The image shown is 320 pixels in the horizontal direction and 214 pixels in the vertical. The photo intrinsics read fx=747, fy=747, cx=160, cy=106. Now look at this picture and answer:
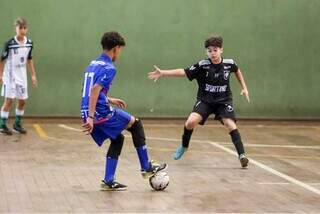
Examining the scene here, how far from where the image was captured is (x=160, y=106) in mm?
17516

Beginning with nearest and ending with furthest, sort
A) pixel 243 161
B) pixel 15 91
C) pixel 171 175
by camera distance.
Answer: pixel 171 175 → pixel 243 161 → pixel 15 91

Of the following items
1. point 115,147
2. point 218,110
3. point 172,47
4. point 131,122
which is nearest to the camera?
point 131,122

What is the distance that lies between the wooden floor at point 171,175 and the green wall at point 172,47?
2111 millimetres

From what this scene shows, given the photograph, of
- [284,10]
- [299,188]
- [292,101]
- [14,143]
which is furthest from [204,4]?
[299,188]

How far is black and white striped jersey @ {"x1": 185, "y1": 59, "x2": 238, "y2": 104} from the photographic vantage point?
1107cm

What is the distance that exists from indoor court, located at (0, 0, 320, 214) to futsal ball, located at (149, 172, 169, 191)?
27 mm

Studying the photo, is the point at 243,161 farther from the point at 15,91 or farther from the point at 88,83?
the point at 15,91

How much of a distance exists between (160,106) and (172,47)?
1.41 metres

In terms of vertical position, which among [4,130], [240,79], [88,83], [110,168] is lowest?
[4,130]

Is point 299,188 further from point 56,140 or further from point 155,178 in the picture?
point 56,140

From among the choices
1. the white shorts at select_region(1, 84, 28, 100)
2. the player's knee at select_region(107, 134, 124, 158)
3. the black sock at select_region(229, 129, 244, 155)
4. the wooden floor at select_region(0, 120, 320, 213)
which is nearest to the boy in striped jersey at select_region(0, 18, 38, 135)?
the white shorts at select_region(1, 84, 28, 100)

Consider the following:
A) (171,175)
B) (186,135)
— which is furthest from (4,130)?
(171,175)

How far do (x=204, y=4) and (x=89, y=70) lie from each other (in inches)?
364

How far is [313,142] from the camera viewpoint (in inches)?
551
